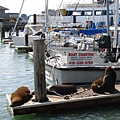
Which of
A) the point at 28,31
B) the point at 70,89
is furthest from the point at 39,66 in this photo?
the point at 28,31

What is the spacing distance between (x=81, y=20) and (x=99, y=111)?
40010 mm

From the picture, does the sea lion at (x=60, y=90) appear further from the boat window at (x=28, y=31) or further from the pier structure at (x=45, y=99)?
the boat window at (x=28, y=31)

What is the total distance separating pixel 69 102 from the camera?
40.1ft

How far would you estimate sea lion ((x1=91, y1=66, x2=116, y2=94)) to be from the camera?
13117mm

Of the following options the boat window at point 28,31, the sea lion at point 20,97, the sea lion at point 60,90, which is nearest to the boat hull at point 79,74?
the sea lion at point 60,90

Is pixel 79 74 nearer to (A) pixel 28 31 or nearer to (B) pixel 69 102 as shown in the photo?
(B) pixel 69 102

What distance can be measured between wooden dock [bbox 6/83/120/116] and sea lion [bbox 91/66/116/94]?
21 cm

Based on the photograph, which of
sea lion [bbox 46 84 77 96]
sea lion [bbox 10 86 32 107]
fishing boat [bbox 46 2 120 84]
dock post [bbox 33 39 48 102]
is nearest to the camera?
dock post [bbox 33 39 48 102]

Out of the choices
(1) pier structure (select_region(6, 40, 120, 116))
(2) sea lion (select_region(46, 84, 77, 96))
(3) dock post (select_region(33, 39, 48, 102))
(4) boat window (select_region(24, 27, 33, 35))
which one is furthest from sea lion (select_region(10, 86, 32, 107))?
(4) boat window (select_region(24, 27, 33, 35))

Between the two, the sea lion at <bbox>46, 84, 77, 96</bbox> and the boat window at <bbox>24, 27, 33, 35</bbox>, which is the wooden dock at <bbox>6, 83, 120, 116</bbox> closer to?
the sea lion at <bbox>46, 84, 77, 96</bbox>

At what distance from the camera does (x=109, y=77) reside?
44.0ft

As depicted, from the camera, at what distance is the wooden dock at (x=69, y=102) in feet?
38.6

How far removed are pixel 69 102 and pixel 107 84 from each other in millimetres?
1825

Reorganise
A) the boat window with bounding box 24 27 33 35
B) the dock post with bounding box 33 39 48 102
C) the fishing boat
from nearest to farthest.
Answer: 1. the dock post with bounding box 33 39 48 102
2. the fishing boat
3. the boat window with bounding box 24 27 33 35
